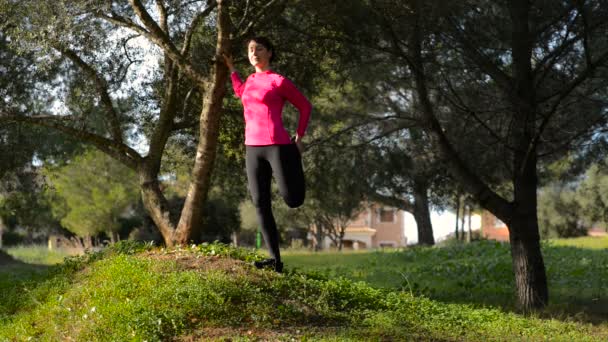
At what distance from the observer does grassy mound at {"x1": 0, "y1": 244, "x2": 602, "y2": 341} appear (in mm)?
6496

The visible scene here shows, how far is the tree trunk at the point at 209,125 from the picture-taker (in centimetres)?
852

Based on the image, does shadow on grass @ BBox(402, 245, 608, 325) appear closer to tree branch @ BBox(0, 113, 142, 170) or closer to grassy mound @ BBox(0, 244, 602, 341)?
grassy mound @ BBox(0, 244, 602, 341)

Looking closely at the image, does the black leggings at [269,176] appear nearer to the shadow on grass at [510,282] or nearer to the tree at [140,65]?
the tree at [140,65]

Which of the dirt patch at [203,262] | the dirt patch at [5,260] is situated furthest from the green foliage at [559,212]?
the dirt patch at [203,262]

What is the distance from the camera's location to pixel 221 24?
27.8 ft

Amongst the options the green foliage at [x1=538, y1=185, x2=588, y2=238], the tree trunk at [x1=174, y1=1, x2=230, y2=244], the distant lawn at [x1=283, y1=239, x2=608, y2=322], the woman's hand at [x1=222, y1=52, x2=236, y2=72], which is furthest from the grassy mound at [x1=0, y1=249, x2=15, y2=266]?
the green foliage at [x1=538, y1=185, x2=588, y2=238]

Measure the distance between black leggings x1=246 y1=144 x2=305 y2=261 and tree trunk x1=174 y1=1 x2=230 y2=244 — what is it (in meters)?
1.48

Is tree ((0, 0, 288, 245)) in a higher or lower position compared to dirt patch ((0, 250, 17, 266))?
higher

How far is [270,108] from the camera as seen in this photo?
7.04 m

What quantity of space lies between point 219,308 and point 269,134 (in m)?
1.77

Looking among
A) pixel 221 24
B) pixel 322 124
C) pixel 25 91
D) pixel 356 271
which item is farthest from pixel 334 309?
pixel 322 124

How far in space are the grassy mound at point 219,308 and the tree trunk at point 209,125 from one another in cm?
60

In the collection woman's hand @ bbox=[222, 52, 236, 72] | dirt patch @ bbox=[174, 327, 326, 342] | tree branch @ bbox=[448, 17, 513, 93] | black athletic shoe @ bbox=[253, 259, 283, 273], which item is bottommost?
dirt patch @ bbox=[174, 327, 326, 342]

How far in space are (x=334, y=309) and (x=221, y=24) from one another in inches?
143
